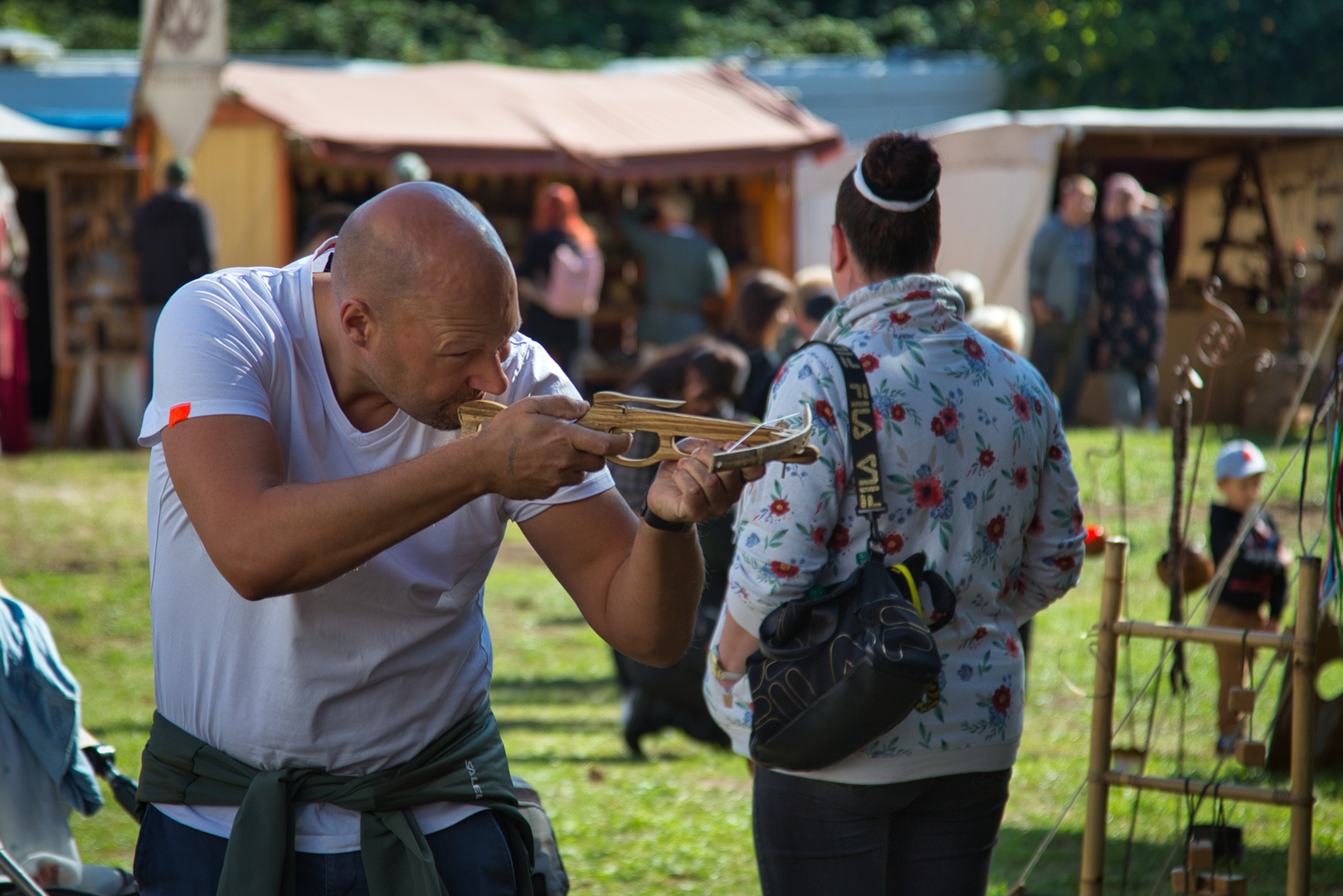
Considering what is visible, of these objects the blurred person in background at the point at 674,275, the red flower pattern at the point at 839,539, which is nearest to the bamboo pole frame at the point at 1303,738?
the red flower pattern at the point at 839,539

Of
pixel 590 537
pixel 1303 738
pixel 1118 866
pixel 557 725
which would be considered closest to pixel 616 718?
pixel 557 725

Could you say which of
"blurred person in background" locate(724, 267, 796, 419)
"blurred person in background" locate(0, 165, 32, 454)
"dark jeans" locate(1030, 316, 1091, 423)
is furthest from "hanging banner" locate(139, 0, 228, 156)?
"dark jeans" locate(1030, 316, 1091, 423)

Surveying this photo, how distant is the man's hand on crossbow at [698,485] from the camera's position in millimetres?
1616

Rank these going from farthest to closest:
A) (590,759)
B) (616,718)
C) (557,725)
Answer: (616,718)
(557,725)
(590,759)

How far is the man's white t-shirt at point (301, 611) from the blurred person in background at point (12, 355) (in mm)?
9204

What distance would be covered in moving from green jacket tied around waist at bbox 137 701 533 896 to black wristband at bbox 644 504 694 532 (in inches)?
18.9

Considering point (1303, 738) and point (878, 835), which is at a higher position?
point (878, 835)

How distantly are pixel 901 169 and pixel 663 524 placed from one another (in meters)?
0.89

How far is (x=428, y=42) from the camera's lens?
86.5 feet

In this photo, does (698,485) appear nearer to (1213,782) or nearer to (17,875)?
(17,875)

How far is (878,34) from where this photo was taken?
29.0 meters

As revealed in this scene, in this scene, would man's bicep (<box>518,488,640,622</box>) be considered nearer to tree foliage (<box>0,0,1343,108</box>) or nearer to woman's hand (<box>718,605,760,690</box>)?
woman's hand (<box>718,605,760,690</box>)

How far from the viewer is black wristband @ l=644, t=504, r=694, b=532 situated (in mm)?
1735

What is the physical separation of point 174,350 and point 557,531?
0.58 meters
